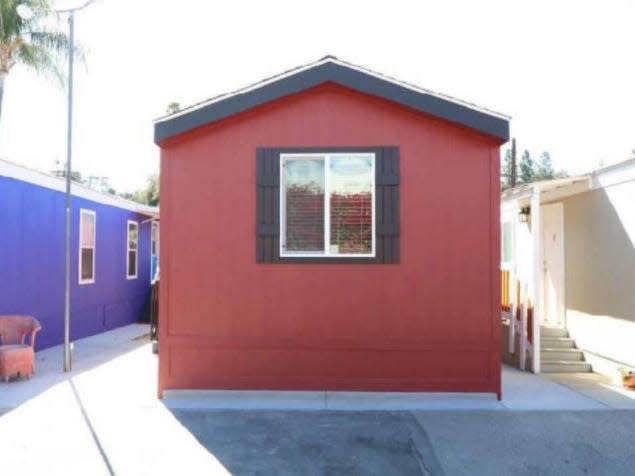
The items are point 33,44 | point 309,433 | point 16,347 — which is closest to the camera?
point 309,433

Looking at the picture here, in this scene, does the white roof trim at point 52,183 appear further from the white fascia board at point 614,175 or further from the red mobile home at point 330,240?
the white fascia board at point 614,175

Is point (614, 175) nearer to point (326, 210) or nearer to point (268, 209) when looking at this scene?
point (326, 210)

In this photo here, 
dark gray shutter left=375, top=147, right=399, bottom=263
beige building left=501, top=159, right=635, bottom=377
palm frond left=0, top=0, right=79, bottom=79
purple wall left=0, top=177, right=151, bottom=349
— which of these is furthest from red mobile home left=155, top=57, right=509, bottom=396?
palm frond left=0, top=0, right=79, bottom=79

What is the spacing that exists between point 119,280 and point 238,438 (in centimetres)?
900

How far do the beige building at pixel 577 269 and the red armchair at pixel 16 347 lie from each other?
22.7 ft

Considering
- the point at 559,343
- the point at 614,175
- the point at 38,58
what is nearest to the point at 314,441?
the point at 559,343

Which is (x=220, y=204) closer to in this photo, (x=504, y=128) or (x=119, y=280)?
(x=504, y=128)

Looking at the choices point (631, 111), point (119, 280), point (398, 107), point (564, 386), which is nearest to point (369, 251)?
point (398, 107)

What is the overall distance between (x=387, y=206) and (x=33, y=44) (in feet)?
32.9

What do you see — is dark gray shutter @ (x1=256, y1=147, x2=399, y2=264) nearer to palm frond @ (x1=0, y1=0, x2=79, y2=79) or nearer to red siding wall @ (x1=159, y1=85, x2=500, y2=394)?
red siding wall @ (x1=159, y1=85, x2=500, y2=394)

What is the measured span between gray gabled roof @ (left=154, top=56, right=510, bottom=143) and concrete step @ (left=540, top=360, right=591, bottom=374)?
3.81m

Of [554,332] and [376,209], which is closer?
[376,209]

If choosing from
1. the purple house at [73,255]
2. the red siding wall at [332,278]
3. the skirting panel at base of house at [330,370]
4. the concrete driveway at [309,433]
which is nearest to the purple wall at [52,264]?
the purple house at [73,255]

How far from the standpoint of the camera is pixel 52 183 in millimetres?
9828
